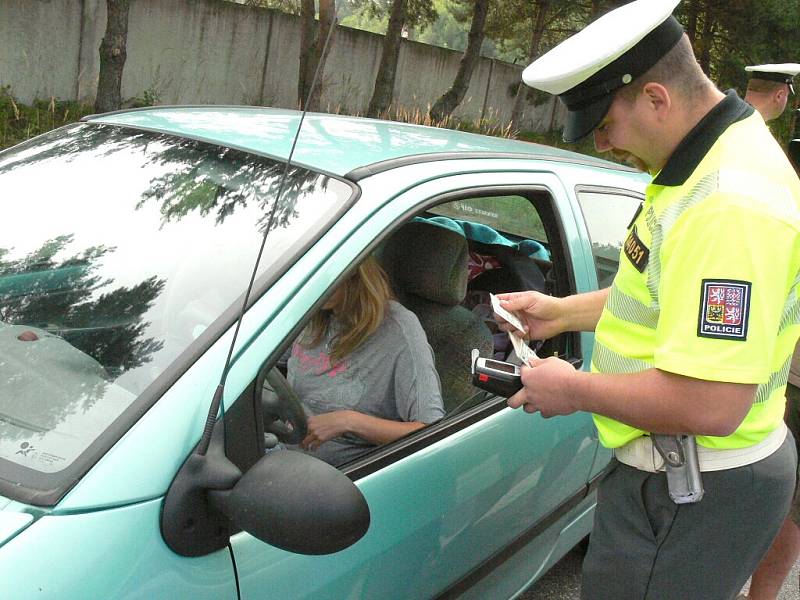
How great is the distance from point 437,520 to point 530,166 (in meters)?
1.06

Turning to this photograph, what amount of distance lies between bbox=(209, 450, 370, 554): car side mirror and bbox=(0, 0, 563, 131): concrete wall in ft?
31.4

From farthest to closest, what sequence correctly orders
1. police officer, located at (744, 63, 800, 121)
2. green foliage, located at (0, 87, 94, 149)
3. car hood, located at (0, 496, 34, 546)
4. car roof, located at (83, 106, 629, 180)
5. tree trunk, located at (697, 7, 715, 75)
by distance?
tree trunk, located at (697, 7, 715, 75) → green foliage, located at (0, 87, 94, 149) → police officer, located at (744, 63, 800, 121) → car roof, located at (83, 106, 629, 180) → car hood, located at (0, 496, 34, 546)

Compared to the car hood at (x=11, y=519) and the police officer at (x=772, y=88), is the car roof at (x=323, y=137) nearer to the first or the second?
the car hood at (x=11, y=519)

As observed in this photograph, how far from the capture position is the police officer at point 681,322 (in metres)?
1.36

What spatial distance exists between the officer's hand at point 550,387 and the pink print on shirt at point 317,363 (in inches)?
→ 27.6

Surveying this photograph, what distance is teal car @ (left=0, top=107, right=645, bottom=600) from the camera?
1309 mm

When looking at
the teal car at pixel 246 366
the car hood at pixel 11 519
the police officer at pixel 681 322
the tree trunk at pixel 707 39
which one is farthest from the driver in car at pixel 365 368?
the tree trunk at pixel 707 39

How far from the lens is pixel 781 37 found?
19.1m

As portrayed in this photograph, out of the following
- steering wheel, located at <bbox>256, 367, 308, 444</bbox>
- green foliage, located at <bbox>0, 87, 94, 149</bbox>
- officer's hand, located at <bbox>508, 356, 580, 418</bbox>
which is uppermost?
officer's hand, located at <bbox>508, 356, 580, 418</bbox>

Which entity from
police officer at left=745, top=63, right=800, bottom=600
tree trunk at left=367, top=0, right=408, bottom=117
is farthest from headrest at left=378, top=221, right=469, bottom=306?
tree trunk at left=367, top=0, right=408, bottom=117


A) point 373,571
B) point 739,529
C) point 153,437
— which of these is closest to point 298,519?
point 153,437

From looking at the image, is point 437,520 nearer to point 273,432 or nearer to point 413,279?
point 273,432

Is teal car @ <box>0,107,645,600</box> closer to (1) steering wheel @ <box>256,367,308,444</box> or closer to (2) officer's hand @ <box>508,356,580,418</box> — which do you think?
(1) steering wheel @ <box>256,367,308,444</box>

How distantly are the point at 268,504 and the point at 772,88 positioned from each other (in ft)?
12.6
